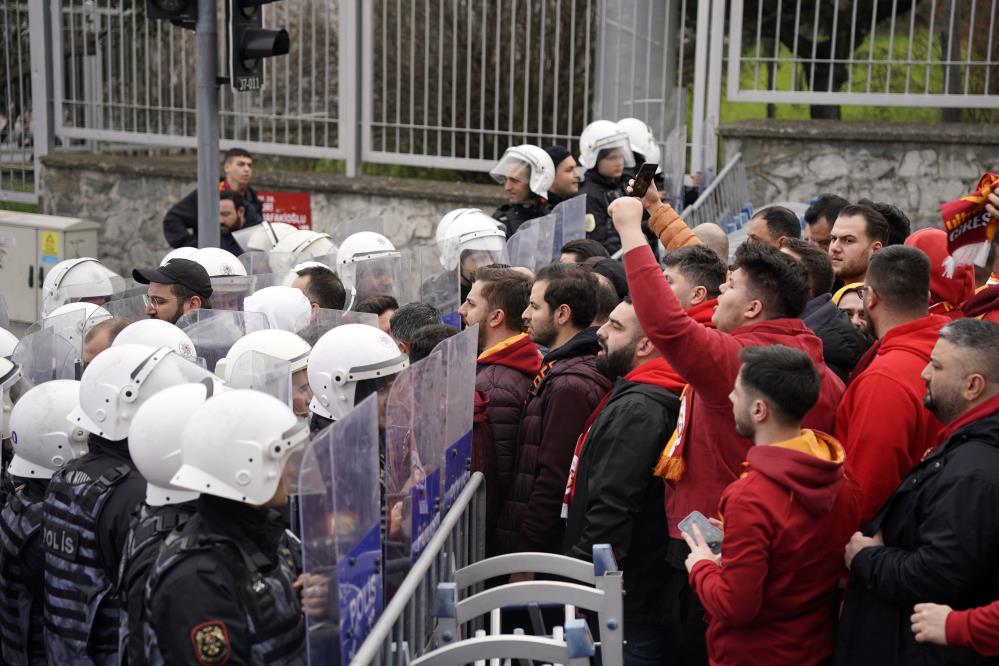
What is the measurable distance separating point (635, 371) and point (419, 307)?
1139 mm

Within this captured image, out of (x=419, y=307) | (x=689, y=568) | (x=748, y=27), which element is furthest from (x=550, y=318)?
(x=748, y=27)

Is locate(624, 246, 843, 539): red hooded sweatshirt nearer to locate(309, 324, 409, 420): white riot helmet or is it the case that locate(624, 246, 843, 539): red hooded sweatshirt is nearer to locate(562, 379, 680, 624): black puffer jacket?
locate(562, 379, 680, 624): black puffer jacket

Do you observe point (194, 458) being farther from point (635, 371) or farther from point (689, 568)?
point (635, 371)

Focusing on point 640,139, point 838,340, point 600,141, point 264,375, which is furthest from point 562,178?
point 264,375

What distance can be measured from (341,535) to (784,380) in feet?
4.21

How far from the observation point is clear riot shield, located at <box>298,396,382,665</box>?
2.69 meters

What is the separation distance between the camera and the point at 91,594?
359cm

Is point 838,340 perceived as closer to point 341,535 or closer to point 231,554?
point 341,535

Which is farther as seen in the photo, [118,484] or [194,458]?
[118,484]

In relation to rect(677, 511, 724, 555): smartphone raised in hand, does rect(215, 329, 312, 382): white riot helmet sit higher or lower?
higher

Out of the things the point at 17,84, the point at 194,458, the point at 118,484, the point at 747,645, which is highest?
the point at 17,84

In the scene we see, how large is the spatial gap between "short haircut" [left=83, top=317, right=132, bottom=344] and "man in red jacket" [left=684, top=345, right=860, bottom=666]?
2.61 metres

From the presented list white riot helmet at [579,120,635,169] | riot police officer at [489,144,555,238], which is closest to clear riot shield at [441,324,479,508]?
riot police officer at [489,144,555,238]

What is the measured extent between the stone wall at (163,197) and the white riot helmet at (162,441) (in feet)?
26.5
